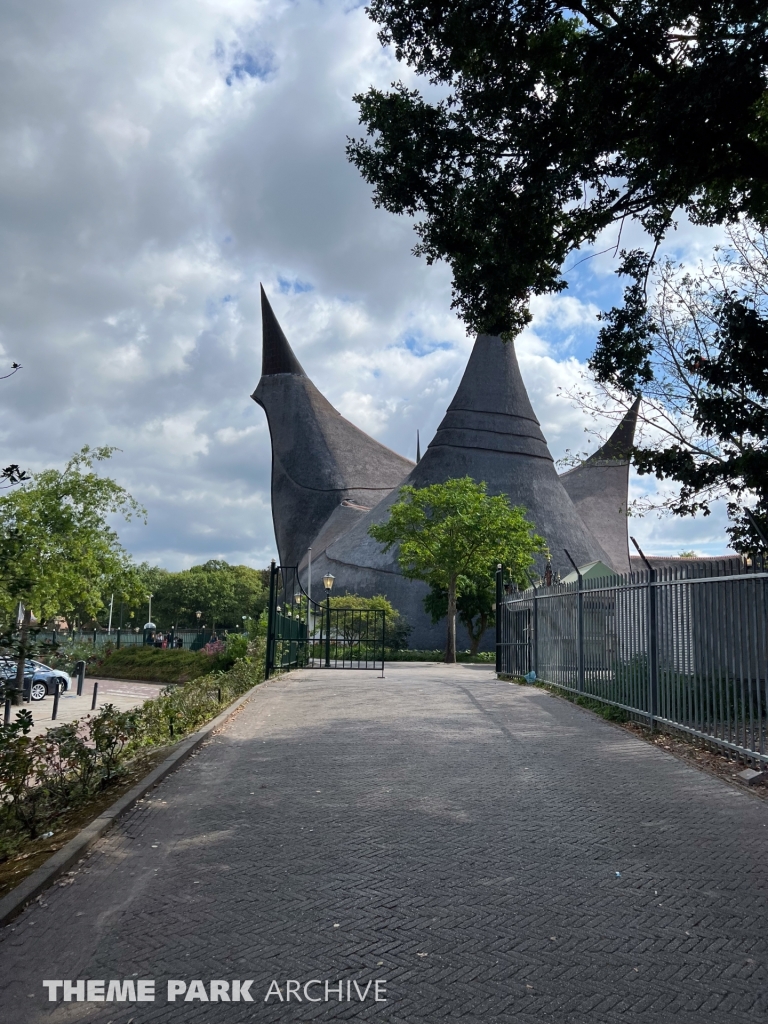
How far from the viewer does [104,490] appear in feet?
89.3

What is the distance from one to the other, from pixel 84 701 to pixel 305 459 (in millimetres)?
43120

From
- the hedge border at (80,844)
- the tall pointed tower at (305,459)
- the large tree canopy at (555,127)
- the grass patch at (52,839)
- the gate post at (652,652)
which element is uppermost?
the tall pointed tower at (305,459)

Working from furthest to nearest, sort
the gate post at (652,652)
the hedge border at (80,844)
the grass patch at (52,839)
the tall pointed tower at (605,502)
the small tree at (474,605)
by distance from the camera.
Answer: the tall pointed tower at (605,502) < the small tree at (474,605) < the gate post at (652,652) < the grass patch at (52,839) < the hedge border at (80,844)

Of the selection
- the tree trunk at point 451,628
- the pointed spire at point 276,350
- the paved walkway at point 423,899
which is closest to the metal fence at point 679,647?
the paved walkway at point 423,899

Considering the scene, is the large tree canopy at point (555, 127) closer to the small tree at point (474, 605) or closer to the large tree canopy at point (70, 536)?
the large tree canopy at point (70, 536)

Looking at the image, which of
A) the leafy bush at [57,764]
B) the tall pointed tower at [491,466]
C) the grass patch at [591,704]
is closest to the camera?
the leafy bush at [57,764]

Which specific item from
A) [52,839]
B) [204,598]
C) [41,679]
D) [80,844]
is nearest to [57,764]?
Result: [52,839]

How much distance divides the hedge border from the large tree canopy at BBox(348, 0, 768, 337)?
660cm

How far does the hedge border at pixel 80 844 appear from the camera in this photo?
12.8 feet

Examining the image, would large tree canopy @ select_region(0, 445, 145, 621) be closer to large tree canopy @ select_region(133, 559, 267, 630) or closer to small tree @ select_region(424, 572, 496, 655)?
small tree @ select_region(424, 572, 496, 655)

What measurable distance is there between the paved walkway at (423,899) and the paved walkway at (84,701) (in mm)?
10918

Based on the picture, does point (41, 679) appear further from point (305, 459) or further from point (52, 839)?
point (305, 459)

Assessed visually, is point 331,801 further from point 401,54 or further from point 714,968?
point 401,54

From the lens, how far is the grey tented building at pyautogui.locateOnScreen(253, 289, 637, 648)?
176ft
